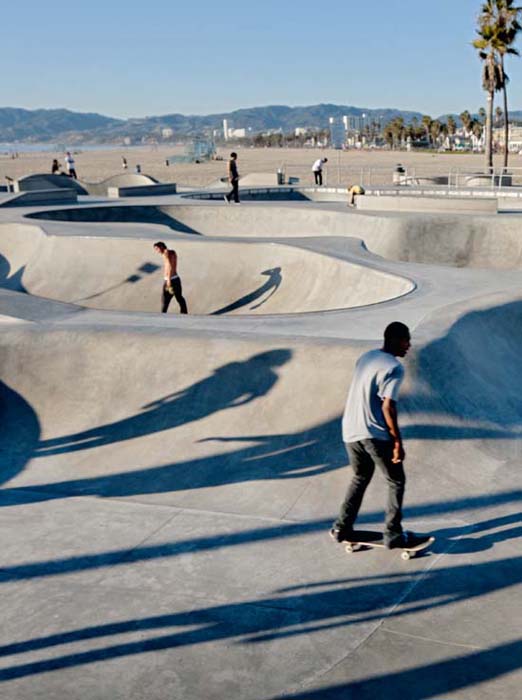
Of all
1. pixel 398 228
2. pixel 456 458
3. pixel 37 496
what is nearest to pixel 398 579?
pixel 456 458

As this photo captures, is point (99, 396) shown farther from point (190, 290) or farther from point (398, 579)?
point (190, 290)

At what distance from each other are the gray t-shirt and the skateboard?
884 mm

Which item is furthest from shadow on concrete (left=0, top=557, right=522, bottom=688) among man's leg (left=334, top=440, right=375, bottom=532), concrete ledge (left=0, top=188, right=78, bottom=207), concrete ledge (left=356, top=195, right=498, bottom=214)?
concrete ledge (left=0, top=188, right=78, bottom=207)

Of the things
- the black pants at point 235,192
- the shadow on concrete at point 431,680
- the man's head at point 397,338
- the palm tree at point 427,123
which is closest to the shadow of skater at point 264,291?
the black pants at point 235,192

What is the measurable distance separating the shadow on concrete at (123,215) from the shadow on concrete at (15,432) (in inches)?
625

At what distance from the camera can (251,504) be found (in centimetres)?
655

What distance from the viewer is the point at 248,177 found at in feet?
118

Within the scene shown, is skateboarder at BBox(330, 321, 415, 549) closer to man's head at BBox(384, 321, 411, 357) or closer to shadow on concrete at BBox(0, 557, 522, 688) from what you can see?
man's head at BBox(384, 321, 411, 357)

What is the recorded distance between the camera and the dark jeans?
5.19 metres

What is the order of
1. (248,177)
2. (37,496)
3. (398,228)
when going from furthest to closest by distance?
(248,177) < (398,228) < (37,496)

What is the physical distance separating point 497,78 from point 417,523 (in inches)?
1609

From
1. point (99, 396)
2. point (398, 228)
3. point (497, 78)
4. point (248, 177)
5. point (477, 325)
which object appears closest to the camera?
point (99, 396)

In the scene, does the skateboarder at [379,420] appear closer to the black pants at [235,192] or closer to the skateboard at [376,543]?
the skateboard at [376,543]

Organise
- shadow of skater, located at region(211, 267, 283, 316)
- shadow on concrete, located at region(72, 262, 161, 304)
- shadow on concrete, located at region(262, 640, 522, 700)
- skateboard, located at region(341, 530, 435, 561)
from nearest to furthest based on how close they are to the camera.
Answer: shadow on concrete, located at region(262, 640, 522, 700) → skateboard, located at region(341, 530, 435, 561) → shadow of skater, located at region(211, 267, 283, 316) → shadow on concrete, located at region(72, 262, 161, 304)
